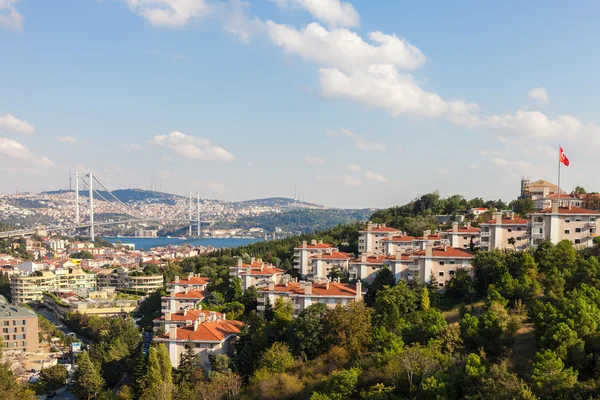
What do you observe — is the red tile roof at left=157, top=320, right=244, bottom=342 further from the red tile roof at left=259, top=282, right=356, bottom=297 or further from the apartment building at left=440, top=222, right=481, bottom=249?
the apartment building at left=440, top=222, right=481, bottom=249

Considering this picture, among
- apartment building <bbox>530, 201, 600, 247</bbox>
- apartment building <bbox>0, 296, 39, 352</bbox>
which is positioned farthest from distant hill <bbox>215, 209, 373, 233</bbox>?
apartment building <bbox>530, 201, 600, 247</bbox>

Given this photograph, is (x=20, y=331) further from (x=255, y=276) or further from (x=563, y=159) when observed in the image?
(x=563, y=159)

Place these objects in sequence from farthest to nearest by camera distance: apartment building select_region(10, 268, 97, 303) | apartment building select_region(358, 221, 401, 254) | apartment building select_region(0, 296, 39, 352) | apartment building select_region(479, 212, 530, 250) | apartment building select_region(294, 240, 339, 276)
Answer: apartment building select_region(10, 268, 97, 303) → apartment building select_region(0, 296, 39, 352) → apartment building select_region(358, 221, 401, 254) → apartment building select_region(294, 240, 339, 276) → apartment building select_region(479, 212, 530, 250)

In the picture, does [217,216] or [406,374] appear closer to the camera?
[406,374]

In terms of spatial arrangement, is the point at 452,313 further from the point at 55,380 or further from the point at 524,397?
the point at 55,380

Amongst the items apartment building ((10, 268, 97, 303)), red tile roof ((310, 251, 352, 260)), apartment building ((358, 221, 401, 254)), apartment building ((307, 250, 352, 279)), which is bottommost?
apartment building ((10, 268, 97, 303))

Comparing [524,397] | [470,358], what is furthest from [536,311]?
[524,397]

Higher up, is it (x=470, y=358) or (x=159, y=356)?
(x=470, y=358)

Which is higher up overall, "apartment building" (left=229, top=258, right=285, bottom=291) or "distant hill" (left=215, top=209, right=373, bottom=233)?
"apartment building" (left=229, top=258, right=285, bottom=291)
